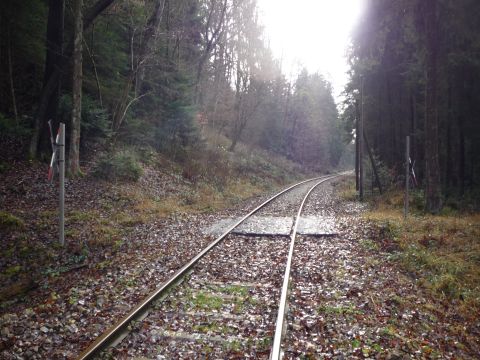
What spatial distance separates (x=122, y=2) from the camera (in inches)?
678

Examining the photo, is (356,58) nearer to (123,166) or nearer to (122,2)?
(122,2)

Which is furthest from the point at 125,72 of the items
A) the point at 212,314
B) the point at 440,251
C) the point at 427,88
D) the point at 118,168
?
the point at 212,314

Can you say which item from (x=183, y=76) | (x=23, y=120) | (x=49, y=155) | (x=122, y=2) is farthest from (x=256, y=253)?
(x=183, y=76)

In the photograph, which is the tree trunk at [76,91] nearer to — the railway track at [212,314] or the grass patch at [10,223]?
the grass patch at [10,223]

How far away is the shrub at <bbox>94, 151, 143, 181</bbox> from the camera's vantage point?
15.2m

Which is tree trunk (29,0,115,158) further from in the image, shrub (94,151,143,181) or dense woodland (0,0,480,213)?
shrub (94,151,143,181)

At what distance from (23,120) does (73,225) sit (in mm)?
8933

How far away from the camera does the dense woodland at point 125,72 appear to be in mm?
15594

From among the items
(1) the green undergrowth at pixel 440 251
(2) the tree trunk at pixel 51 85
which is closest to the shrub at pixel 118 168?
(2) the tree trunk at pixel 51 85

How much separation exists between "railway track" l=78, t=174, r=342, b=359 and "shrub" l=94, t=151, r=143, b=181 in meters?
8.62

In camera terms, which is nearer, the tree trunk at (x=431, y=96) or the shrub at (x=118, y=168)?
the tree trunk at (x=431, y=96)

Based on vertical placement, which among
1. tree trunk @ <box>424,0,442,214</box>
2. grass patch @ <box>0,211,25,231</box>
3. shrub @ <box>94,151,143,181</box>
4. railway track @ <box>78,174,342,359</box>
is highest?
tree trunk @ <box>424,0,442,214</box>

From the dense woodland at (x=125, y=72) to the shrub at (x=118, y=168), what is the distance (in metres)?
0.92

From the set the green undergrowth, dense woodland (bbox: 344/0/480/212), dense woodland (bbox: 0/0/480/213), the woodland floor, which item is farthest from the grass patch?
dense woodland (bbox: 344/0/480/212)
